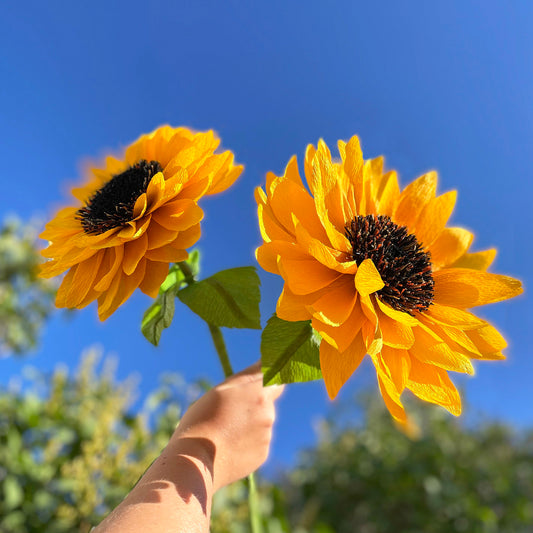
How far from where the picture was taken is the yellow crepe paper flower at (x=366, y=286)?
0.61 metres

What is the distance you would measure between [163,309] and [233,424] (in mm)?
251

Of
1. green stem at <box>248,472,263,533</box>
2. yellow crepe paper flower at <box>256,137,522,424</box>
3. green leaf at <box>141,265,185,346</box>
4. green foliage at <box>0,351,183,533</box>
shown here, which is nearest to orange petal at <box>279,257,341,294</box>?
yellow crepe paper flower at <box>256,137,522,424</box>

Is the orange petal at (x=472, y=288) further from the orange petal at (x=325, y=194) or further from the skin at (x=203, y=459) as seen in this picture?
the skin at (x=203, y=459)

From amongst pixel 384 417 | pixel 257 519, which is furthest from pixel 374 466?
pixel 257 519

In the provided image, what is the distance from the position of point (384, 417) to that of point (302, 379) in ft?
13.9

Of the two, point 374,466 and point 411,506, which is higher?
point 374,466

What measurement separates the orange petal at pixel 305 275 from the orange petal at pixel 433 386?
19 centimetres

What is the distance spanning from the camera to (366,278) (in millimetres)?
605

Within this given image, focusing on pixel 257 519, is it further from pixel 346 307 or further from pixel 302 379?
pixel 346 307

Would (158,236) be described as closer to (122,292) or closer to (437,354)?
(122,292)

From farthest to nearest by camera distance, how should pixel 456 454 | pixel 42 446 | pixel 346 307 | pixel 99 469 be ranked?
1. pixel 456 454
2. pixel 42 446
3. pixel 99 469
4. pixel 346 307

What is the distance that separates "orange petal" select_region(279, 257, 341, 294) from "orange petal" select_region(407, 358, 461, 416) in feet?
0.61

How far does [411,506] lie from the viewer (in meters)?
2.79

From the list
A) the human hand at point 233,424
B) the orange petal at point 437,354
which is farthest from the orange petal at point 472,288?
the human hand at point 233,424
